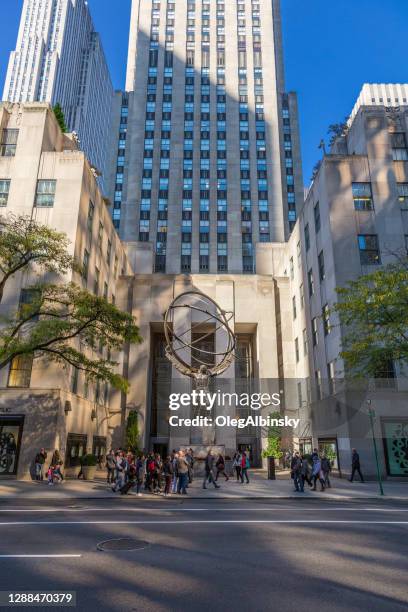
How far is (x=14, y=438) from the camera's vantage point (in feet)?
88.8

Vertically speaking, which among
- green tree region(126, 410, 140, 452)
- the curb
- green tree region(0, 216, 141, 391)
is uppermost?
green tree region(0, 216, 141, 391)

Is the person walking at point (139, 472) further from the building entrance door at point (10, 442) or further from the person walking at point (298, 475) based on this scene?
the building entrance door at point (10, 442)

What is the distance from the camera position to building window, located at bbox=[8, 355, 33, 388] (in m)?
28.0

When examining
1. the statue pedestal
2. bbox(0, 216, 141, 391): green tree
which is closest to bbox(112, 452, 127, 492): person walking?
bbox(0, 216, 141, 391): green tree

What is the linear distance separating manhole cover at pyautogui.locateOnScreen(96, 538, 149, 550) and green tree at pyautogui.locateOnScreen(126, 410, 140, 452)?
1184 inches

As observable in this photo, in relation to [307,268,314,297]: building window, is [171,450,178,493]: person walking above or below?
below

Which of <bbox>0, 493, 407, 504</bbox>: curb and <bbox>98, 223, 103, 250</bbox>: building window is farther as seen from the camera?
<bbox>98, 223, 103, 250</bbox>: building window

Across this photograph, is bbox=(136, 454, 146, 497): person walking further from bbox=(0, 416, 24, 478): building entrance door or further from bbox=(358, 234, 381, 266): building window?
bbox=(358, 234, 381, 266): building window

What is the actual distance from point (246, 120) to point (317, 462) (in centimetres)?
8368

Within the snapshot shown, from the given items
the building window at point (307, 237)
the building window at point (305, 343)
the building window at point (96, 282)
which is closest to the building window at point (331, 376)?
the building window at point (305, 343)

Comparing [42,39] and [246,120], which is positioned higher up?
[42,39]

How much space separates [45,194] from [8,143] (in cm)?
607

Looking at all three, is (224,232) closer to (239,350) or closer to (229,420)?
(239,350)

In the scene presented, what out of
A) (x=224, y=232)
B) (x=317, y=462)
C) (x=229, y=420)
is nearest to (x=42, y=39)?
(x=224, y=232)
